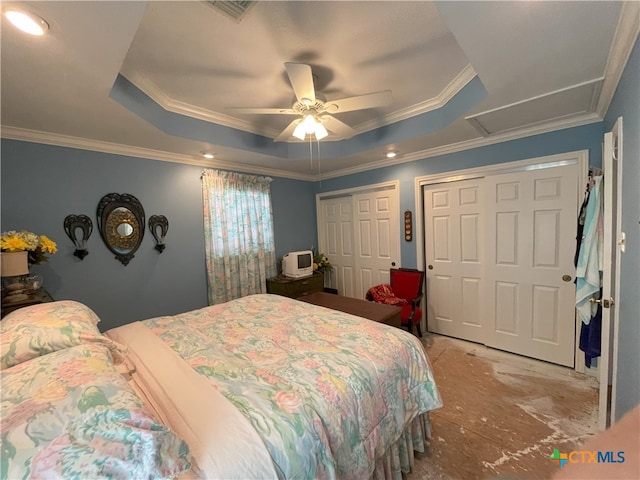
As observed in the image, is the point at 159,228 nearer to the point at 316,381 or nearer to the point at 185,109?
the point at 185,109

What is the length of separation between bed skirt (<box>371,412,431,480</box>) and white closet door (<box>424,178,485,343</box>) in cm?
180

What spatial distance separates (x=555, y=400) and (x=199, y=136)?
3.90 meters

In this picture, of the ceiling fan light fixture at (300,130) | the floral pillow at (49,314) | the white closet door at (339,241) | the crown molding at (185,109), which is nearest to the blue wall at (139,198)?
the crown molding at (185,109)

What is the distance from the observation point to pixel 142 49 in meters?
1.67

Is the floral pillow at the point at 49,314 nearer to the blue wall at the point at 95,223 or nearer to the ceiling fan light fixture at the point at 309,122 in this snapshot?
the blue wall at the point at 95,223

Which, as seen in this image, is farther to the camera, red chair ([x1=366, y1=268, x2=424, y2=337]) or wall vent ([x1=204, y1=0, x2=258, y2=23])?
red chair ([x1=366, y1=268, x2=424, y2=337])

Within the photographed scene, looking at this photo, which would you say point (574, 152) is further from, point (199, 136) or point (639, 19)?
point (199, 136)

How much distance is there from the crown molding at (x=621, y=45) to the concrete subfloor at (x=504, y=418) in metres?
2.29

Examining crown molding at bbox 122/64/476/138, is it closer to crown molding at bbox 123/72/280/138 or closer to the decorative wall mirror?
crown molding at bbox 123/72/280/138

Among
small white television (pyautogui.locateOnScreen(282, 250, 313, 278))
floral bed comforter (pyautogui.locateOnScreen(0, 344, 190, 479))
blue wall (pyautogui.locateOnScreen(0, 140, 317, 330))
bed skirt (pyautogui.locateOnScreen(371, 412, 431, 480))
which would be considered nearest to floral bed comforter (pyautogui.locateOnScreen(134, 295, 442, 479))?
bed skirt (pyautogui.locateOnScreen(371, 412, 431, 480))

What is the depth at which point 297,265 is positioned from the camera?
12.2 feet

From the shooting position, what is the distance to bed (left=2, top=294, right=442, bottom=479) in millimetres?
866

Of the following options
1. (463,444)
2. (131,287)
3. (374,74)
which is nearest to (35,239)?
(131,287)

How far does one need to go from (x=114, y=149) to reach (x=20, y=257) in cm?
133
